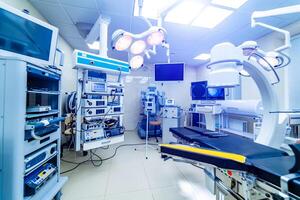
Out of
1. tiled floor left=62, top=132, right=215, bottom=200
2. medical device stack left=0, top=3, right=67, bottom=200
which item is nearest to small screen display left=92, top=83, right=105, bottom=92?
medical device stack left=0, top=3, right=67, bottom=200

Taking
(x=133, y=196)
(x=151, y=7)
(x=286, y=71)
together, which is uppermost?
(x=151, y=7)

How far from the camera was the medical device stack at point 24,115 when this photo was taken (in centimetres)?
110

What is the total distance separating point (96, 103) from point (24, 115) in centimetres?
131

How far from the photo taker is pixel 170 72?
384 cm

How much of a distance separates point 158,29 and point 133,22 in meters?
1.51

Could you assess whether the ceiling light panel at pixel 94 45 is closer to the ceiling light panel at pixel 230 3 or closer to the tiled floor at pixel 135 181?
the tiled floor at pixel 135 181

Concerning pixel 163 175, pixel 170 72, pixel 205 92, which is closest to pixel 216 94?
pixel 205 92

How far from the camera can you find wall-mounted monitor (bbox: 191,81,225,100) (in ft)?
13.4

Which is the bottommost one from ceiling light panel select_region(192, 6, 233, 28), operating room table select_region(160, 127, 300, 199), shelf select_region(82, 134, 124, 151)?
shelf select_region(82, 134, 124, 151)

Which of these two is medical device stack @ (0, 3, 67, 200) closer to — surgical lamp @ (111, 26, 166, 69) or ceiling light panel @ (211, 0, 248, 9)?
surgical lamp @ (111, 26, 166, 69)

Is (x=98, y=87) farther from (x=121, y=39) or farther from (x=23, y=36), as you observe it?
(x=23, y=36)

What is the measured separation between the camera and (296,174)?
2.40 ft

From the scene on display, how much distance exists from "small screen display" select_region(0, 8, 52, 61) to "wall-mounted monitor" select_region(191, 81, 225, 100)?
3.85m

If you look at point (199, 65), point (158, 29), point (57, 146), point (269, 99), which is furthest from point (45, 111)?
point (199, 65)
